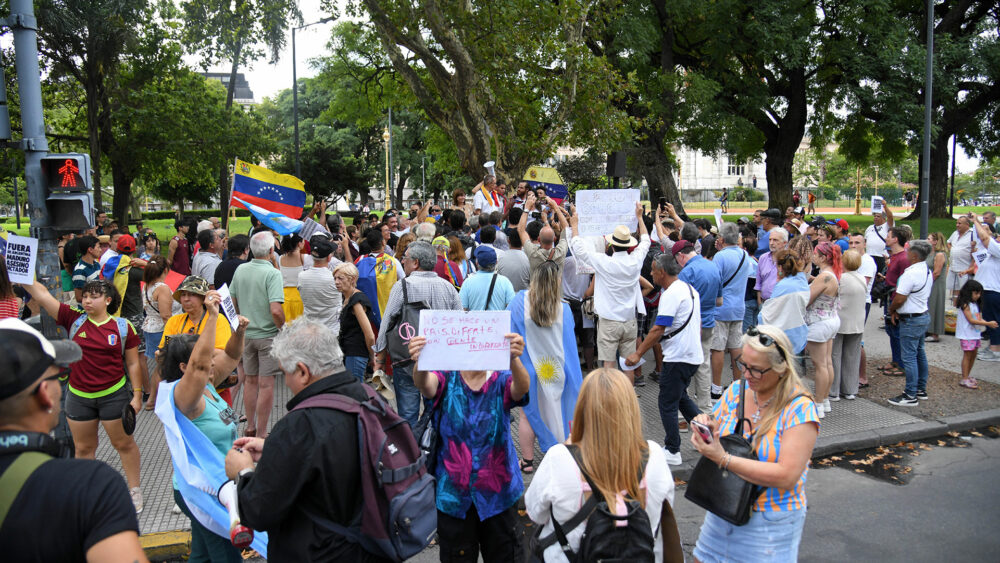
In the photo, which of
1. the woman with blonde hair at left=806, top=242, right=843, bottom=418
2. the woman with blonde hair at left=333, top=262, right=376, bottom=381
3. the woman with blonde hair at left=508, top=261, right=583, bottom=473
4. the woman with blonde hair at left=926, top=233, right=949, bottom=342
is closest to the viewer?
the woman with blonde hair at left=508, top=261, right=583, bottom=473

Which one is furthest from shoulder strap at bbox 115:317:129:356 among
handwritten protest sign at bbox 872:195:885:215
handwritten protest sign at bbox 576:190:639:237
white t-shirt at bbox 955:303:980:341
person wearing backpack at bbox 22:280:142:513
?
handwritten protest sign at bbox 872:195:885:215

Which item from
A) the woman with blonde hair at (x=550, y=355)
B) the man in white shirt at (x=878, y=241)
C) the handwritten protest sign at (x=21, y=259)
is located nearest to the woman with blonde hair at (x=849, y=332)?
the woman with blonde hair at (x=550, y=355)

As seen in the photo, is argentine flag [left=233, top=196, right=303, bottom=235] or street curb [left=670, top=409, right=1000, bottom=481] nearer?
street curb [left=670, top=409, right=1000, bottom=481]

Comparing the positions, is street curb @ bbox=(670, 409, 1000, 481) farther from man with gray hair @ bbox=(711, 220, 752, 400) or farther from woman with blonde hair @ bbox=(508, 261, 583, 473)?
woman with blonde hair @ bbox=(508, 261, 583, 473)

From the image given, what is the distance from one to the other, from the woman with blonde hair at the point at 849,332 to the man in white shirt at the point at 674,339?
270 cm

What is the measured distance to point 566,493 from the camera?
8.64ft

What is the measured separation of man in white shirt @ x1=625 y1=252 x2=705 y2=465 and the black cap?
15.5ft

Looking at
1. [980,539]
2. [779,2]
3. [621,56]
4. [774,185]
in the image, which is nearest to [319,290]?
[980,539]

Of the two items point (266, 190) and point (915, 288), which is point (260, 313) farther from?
point (915, 288)

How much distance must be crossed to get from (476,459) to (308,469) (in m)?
1.22

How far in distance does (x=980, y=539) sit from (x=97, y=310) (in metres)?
6.82

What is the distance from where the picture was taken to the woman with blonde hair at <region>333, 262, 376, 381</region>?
6.16 m

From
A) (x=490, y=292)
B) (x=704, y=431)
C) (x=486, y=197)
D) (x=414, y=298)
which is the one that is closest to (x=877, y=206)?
(x=486, y=197)

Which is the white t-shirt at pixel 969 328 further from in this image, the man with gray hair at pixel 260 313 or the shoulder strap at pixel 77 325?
the shoulder strap at pixel 77 325
